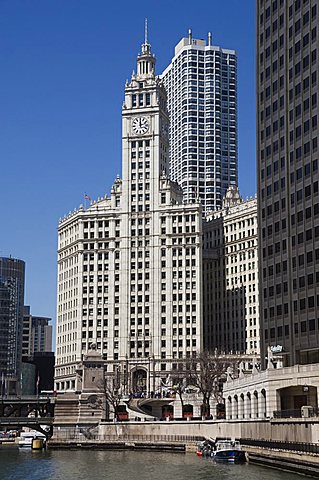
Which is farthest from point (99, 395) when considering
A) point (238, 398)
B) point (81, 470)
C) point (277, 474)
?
point (277, 474)

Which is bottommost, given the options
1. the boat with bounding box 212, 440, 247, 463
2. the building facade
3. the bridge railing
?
the boat with bounding box 212, 440, 247, 463

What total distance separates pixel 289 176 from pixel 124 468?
53641 millimetres

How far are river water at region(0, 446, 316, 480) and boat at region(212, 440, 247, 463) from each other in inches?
58.6

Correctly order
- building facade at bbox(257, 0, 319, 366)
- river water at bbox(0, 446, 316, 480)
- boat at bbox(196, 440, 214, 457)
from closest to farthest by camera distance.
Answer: river water at bbox(0, 446, 316, 480)
building facade at bbox(257, 0, 319, 366)
boat at bbox(196, 440, 214, 457)

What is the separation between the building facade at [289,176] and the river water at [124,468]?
82.4ft

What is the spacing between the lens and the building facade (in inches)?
5192

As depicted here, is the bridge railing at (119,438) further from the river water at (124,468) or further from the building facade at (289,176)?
the building facade at (289,176)

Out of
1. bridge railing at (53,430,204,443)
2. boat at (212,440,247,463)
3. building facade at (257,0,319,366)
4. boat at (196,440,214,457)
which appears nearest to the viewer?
boat at (212,440,247,463)

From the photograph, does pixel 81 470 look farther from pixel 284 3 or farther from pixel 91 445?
pixel 284 3

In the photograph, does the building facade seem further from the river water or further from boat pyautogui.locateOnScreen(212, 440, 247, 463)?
the river water

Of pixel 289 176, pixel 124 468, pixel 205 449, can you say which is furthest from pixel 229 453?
pixel 289 176

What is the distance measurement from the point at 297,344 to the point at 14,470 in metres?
47.1

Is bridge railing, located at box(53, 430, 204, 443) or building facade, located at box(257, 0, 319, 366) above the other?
building facade, located at box(257, 0, 319, 366)

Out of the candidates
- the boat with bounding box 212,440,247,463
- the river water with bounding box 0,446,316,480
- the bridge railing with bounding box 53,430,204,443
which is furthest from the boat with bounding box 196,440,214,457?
the bridge railing with bounding box 53,430,204,443
